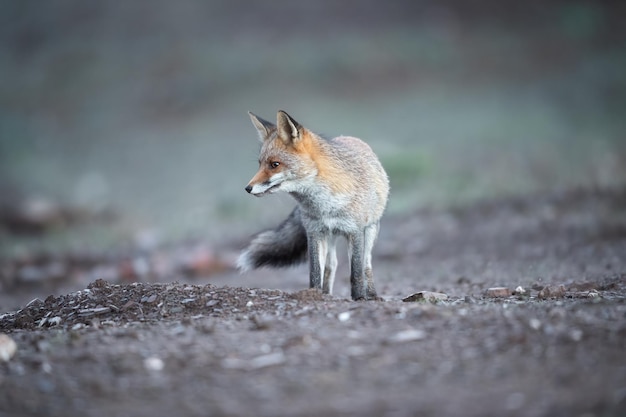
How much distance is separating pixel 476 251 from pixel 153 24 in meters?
19.0

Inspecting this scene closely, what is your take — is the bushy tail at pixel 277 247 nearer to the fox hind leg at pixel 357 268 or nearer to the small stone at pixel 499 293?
the fox hind leg at pixel 357 268

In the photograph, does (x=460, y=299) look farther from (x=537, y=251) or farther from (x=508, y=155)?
(x=508, y=155)

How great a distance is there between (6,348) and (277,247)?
3.62 metres

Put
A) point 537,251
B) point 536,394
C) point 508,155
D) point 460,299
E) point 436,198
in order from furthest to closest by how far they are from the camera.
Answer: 1. point 508,155
2. point 436,198
3. point 537,251
4. point 460,299
5. point 536,394

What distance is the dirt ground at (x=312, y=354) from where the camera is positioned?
4.48 m

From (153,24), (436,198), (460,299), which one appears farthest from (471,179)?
(153,24)

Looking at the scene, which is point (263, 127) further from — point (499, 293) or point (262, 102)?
point (262, 102)

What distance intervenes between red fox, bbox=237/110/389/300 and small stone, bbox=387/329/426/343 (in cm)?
223

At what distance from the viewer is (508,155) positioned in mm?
16734

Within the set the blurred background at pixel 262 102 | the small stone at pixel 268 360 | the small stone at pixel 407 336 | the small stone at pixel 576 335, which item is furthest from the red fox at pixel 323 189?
the blurred background at pixel 262 102

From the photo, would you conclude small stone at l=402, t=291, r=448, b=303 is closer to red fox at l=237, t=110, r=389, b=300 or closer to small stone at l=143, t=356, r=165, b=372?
red fox at l=237, t=110, r=389, b=300

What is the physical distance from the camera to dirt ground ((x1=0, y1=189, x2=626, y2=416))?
4480 mm

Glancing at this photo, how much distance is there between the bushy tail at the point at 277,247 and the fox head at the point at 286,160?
3.13 ft

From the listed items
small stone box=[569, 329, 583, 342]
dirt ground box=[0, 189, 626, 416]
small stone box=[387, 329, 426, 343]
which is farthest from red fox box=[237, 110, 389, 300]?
small stone box=[569, 329, 583, 342]
